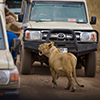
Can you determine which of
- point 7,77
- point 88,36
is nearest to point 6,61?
point 7,77

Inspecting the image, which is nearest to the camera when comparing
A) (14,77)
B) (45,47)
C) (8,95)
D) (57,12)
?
(8,95)

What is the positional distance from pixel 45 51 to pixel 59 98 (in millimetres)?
1898

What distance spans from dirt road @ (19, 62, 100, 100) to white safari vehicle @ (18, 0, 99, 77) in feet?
1.47

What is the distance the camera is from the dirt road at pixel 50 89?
6.27m

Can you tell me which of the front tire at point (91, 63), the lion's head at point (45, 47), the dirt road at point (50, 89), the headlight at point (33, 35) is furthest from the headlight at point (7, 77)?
the front tire at point (91, 63)

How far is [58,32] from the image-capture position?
869 centimetres

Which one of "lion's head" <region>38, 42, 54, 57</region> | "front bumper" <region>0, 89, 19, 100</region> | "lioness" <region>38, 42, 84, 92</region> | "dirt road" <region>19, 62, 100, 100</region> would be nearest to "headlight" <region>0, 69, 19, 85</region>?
"front bumper" <region>0, 89, 19, 100</region>

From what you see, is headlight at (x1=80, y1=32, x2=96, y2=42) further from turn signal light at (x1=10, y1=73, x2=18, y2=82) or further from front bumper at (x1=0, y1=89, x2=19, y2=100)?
front bumper at (x1=0, y1=89, x2=19, y2=100)

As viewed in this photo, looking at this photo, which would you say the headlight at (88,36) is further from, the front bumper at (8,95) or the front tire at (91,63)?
the front bumper at (8,95)

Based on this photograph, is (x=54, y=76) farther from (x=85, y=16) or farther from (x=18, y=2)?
(x=18, y=2)

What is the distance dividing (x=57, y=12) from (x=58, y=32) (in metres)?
1.13

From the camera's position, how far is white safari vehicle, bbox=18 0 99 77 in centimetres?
852

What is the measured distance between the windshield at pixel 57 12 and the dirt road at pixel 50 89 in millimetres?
1721

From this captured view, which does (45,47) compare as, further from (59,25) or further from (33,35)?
(59,25)
